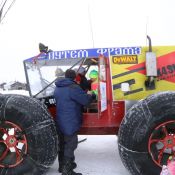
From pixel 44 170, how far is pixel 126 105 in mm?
1462

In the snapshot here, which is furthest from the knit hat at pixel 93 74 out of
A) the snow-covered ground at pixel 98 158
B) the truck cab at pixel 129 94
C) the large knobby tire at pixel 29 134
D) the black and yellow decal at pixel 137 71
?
the snow-covered ground at pixel 98 158

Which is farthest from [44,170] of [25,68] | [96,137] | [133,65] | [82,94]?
[96,137]

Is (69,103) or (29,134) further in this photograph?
(69,103)

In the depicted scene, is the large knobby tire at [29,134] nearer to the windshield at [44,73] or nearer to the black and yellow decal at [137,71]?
the windshield at [44,73]

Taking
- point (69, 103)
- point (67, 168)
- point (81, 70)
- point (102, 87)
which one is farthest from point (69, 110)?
point (81, 70)

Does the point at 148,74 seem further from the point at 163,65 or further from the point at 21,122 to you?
the point at 21,122

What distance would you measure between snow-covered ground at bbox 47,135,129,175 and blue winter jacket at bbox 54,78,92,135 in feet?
2.47

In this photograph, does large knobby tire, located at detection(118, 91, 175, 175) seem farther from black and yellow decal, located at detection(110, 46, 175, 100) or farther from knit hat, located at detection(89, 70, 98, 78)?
knit hat, located at detection(89, 70, 98, 78)

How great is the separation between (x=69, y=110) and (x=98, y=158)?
1362mm

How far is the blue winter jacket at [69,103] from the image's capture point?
16.6 feet

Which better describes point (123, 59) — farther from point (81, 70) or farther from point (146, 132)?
point (146, 132)

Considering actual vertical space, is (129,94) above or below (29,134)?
above

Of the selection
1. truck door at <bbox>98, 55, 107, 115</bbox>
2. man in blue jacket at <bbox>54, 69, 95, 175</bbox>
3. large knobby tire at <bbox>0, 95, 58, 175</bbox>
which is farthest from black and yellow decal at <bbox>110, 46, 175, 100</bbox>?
large knobby tire at <bbox>0, 95, 58, 175</bbox>

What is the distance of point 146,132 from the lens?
15.3ft
